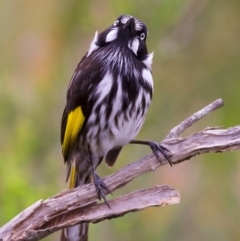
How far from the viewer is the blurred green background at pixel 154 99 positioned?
525 centimetres

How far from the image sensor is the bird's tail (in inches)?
201

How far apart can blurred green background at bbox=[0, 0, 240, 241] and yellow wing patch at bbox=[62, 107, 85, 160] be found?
0.64 meters

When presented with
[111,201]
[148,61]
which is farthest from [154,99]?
[111,201]

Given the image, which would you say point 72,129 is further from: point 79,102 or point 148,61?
point 148,61

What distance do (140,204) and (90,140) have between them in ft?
2.20

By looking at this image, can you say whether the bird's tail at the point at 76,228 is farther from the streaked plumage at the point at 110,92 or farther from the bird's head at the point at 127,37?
the bird's head at the point at 127,37

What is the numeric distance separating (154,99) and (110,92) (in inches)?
30.7

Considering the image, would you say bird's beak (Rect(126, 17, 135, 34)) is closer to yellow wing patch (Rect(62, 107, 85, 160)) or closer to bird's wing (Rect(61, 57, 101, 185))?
bird's wing (Rect(61, 57, 101, 185))

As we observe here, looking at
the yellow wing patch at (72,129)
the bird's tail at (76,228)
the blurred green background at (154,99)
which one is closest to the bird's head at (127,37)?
the yellow wing patch at (72,129)

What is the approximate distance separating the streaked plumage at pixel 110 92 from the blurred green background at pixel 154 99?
0.51 meters

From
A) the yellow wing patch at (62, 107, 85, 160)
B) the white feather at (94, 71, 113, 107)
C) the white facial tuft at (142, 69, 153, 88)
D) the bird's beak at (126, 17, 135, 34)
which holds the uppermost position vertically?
the bird's beak at (126, 17, 135, 34)

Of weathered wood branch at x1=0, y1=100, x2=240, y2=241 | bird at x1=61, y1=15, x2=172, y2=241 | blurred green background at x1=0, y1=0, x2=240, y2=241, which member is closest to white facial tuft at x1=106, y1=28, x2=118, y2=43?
bird at x1=61, y1=15, x2=172, y2=241

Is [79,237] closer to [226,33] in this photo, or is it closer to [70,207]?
[70,207]

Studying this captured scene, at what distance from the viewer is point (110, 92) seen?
4738 mm
